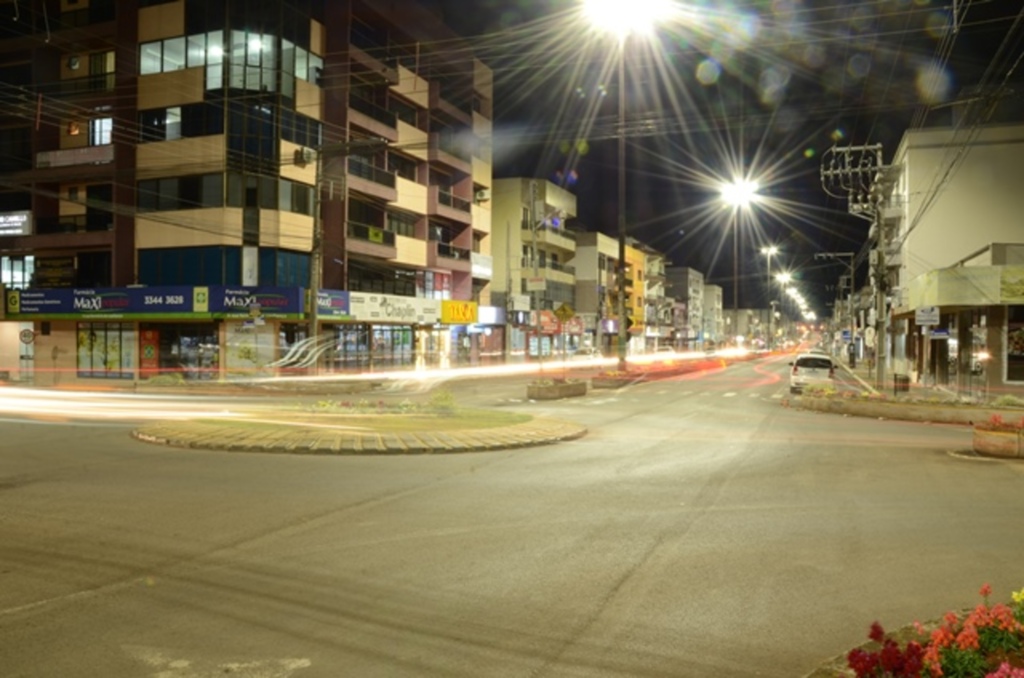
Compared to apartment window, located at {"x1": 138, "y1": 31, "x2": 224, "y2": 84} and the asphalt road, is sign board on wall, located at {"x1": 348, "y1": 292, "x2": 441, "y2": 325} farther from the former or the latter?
the asphalt road

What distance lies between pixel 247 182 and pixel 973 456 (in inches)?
1252

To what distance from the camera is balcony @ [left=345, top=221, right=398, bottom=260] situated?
42.3 meters

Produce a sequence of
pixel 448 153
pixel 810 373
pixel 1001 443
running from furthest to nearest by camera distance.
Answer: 1. pixel 448 153
2. pixel 810 373
3. pixel 1001 443

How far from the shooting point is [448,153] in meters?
53.2

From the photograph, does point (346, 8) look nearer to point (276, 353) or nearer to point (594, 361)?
point (276, 353)

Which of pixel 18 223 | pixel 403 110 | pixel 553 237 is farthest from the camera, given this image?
pixel 553 237

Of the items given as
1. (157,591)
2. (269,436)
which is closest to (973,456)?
(269,436)

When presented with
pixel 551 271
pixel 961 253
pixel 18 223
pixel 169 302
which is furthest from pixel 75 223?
pixel 961 253

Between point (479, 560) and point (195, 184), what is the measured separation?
3428cm

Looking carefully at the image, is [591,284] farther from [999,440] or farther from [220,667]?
[220,667]

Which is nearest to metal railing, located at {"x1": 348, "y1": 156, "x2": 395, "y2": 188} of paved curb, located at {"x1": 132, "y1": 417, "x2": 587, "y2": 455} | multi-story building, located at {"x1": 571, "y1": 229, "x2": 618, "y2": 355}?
paved curb, located at {"x1": 132, "y1": 417, "x2": 587, "y2": 455}

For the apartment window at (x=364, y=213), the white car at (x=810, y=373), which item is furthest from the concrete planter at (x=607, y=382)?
the apartment window at (x=364, y=213)

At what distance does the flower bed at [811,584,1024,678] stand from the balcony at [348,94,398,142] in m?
40.7

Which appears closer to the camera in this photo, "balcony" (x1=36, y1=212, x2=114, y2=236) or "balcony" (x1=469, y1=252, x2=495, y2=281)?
"balcony" (x1=36, y1=212, x2=114, y2=236)
